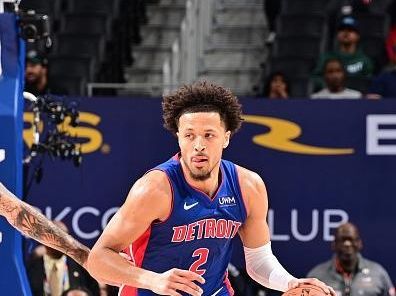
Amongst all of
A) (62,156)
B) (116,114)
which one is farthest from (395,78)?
(62,156)

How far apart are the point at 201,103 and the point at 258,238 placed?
2.67ft

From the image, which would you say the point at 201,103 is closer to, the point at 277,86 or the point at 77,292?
the point at 77,292

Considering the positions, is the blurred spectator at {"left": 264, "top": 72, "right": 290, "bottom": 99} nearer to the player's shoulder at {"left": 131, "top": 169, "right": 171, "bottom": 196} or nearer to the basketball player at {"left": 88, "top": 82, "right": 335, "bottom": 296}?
the basketball player at {"left": 88, "top": 82, "right": 335, "bottom": 296}

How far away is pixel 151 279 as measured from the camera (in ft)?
18.0

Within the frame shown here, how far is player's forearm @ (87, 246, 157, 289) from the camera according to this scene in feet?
18.2

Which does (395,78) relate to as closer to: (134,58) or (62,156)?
(62,156)

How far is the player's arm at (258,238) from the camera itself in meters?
6.09

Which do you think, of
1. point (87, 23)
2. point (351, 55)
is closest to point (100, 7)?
point (87, 23)

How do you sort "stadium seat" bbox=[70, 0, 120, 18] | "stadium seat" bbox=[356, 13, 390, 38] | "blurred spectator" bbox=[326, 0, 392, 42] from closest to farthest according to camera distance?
"stadium seat" bbox=[356, 13, 390, 38], "blurred spectator" bbox=[326, 0, 392, 42], "stadium seat" bbox=[70, 0, 120, 18]

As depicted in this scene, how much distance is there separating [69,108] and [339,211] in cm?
248

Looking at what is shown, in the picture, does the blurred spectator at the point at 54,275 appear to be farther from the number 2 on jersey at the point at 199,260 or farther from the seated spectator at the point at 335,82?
the number 2 on jersey at the point at 199,260

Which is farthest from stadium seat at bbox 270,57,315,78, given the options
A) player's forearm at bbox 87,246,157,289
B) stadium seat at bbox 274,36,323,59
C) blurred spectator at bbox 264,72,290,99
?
player's forearm at bbox 87,246,157,289

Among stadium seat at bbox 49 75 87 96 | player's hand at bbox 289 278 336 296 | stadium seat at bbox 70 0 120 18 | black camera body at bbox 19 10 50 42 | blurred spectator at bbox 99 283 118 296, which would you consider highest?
black camera body at bbox 19 10 50 42

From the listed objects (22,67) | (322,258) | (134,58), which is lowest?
(322,258)
